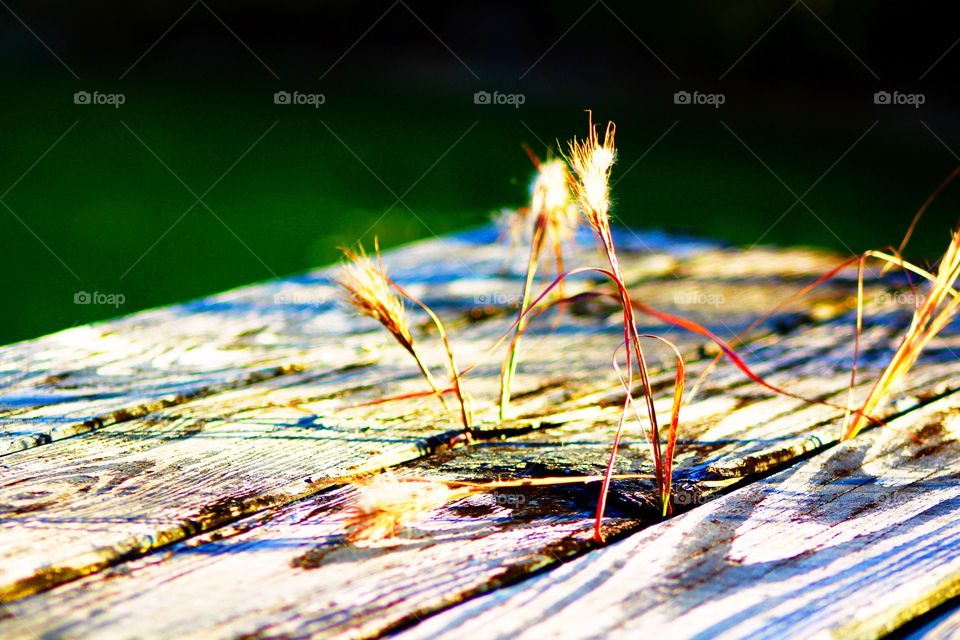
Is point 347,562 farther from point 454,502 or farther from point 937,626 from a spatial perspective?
point 937,626

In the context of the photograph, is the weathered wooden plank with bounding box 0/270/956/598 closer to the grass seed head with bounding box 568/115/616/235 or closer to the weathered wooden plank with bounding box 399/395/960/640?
the weathered wooden plank with bounding box 399/395/960/640

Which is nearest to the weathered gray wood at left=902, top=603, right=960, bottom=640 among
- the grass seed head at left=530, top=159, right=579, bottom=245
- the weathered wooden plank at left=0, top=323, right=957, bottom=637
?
the weathered wooden plank at left=0, top=323, right=957, bottom=637

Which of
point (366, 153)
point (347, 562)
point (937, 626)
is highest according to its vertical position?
point (366, 153)

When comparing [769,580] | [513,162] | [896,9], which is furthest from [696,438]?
[896,9]

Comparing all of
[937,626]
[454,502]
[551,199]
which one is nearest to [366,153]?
[551,199]

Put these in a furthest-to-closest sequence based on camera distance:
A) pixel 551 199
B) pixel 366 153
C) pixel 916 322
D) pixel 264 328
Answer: pixel 366 153
pixel 264 328
pixel 551 199
pixel 916 322

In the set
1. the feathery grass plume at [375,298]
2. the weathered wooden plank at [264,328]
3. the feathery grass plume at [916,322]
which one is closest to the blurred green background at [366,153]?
the weathered wooden plank at [264,328]
